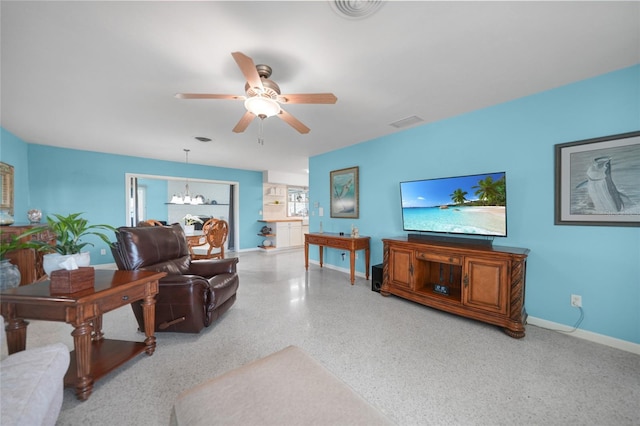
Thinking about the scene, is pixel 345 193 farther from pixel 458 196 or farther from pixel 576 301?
pixel 576 301

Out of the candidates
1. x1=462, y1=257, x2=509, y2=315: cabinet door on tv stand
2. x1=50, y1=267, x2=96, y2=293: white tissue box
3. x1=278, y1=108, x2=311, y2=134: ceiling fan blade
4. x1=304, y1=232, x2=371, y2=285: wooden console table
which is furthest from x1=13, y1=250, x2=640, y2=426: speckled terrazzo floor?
x1=278, y1=108, x2=311, y2=134: ceiling fan blade

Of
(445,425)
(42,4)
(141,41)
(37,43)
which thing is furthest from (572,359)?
(37,43)

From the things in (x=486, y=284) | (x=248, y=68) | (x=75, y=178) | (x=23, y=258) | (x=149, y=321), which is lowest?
(x=149, y=321)

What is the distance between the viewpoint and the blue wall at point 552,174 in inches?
79.7

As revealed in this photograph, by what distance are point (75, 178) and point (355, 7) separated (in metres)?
6.02

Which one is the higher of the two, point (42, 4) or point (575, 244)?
point (42, 4)

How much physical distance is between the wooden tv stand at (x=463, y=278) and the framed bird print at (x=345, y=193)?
4.23ft

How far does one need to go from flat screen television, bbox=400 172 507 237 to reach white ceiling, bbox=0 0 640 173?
3.02 feet

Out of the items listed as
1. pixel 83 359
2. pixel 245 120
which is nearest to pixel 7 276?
pixel 83 359

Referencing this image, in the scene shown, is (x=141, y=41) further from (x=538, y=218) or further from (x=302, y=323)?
(x=538, y=218)

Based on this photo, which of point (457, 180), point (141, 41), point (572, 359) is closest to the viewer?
point (141, 41)

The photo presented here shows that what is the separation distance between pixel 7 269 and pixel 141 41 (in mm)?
1783

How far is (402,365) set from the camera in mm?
1823

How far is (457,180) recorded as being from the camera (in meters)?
2.75
